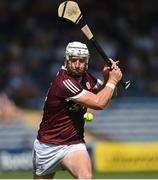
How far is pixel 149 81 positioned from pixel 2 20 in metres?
3.24

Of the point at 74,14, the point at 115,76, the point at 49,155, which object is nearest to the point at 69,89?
the point at 115,76

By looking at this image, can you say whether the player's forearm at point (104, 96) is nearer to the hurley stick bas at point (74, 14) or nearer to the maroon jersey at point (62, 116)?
the maroon jersey at point (62, 116)

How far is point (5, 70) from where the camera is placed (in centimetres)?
1584

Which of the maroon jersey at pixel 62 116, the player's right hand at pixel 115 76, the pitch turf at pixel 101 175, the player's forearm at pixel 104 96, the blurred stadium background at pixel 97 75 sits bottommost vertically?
the pitch turf at pixel 101 175

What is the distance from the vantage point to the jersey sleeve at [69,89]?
8.12 m

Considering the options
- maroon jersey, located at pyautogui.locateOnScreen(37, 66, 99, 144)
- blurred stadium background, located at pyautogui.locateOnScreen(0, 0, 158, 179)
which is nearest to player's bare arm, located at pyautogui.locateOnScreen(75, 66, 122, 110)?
maroon jersey, located at pyautogui.locateOnScreen(37, 66, 99, 144)

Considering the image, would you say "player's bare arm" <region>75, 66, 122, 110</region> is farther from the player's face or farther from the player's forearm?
the player's face

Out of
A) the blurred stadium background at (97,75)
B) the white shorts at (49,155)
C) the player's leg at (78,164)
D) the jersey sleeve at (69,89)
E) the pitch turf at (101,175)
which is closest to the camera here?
the player's leg at (78,164)

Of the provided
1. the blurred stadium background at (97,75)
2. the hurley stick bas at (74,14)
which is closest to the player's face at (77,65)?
the hurley stick bas at (74,14)

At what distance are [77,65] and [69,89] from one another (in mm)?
242

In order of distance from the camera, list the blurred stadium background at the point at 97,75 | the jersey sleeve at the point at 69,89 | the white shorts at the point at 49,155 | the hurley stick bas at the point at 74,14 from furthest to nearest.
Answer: the blurred stadium background at the point at 97,75, the hurley stick bas at the point at 74,14, the white shorts at the point at 49,155, the jersey sleeve at the point at 69,89

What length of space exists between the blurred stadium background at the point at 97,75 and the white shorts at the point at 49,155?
4.69 m

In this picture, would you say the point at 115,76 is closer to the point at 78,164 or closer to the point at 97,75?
the point at 78,164

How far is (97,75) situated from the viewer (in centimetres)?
1554
